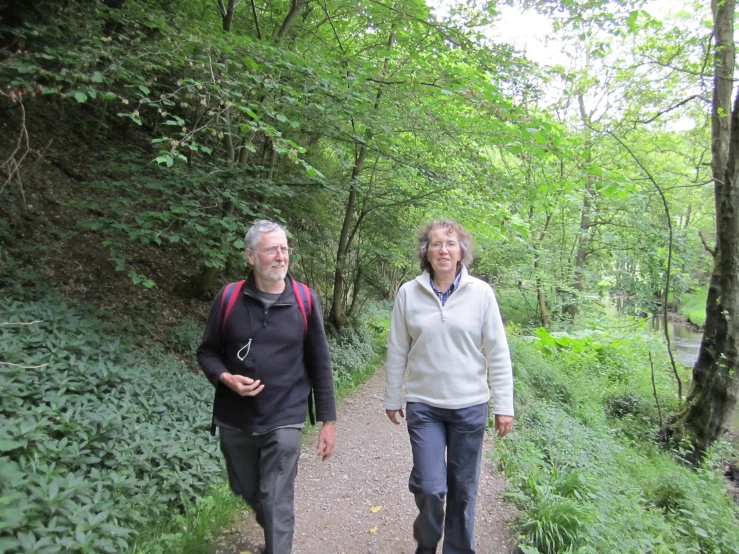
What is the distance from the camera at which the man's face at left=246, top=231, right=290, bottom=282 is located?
2.38 metres

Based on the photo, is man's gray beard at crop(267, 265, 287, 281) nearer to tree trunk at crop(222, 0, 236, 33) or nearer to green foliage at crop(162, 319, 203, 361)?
green foliage at crop(162, 319, 203, 361)

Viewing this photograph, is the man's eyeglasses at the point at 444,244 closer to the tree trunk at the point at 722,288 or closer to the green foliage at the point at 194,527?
the green foliage at the point at 194,527

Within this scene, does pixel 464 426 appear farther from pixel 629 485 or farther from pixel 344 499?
pixel 629 485

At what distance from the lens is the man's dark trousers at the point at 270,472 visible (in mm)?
2344

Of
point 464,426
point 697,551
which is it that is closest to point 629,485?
point 697,551

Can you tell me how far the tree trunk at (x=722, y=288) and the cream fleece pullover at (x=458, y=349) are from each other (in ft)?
19.7

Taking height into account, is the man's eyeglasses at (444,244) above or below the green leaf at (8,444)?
above

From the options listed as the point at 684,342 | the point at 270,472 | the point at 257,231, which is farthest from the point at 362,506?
the point at 684,342

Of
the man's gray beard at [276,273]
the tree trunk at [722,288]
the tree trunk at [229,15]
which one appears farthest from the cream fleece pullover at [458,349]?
the tree trunk at [722,288]

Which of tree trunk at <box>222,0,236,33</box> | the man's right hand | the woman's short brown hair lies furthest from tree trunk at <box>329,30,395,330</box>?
the man's right hand

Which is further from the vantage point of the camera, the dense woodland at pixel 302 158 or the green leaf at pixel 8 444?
the dense woodland at pixel 302 158

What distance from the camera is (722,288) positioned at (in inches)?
261

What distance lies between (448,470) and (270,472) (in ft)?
3.37

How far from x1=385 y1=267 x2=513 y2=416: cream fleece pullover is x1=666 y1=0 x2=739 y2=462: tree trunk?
6.00 metres
